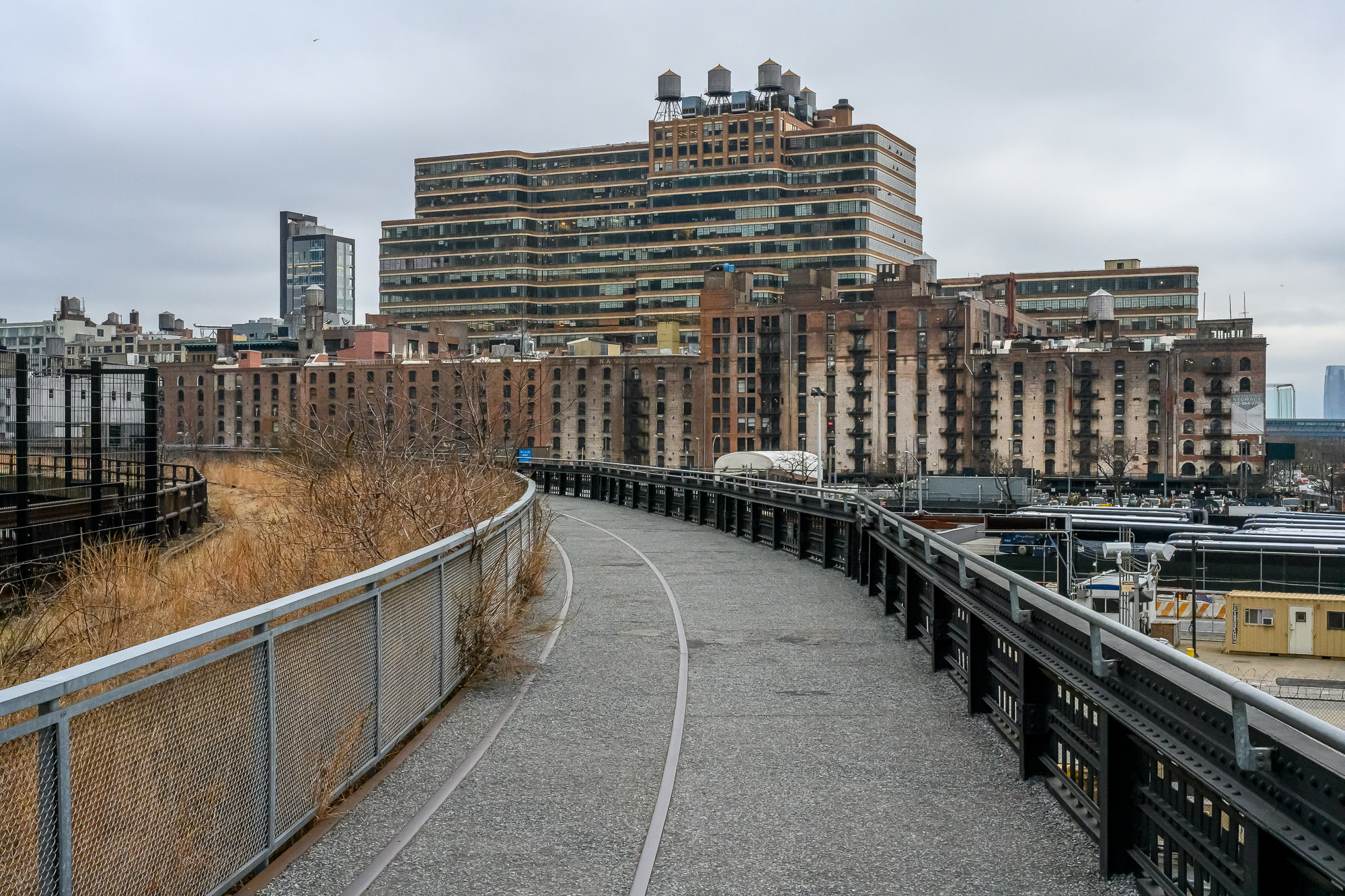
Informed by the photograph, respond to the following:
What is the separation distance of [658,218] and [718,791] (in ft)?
560

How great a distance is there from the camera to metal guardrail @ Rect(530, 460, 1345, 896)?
510 cm

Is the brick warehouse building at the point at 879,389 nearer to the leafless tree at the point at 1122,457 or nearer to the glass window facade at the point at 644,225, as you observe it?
the leafless tree at the point at 1122,457

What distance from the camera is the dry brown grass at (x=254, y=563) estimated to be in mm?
10805

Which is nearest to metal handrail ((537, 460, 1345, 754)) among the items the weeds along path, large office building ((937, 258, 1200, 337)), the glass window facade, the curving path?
the curving path

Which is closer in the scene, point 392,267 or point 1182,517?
point 1182,517

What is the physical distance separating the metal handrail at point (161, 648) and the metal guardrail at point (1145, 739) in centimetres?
485

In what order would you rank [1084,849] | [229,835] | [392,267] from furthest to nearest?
[392,267]
[1084,849]
[229,835]

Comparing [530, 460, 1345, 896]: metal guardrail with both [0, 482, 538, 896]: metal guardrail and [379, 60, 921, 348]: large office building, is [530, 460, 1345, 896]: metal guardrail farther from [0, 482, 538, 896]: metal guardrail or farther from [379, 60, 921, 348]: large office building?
[379, 60, 921, 348]: large office building

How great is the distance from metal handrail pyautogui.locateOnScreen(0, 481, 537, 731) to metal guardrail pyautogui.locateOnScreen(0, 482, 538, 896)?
1 centimetres

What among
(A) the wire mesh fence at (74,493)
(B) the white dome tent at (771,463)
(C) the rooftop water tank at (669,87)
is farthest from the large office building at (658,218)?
(A) the wire mesh fence at (74,493)

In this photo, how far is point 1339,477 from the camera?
18162 centimetres

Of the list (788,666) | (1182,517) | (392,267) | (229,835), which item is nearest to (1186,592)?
(1182,517)

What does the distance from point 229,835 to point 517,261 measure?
181448 mm

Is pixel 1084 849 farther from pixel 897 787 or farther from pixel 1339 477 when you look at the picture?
pixel 1339 477
